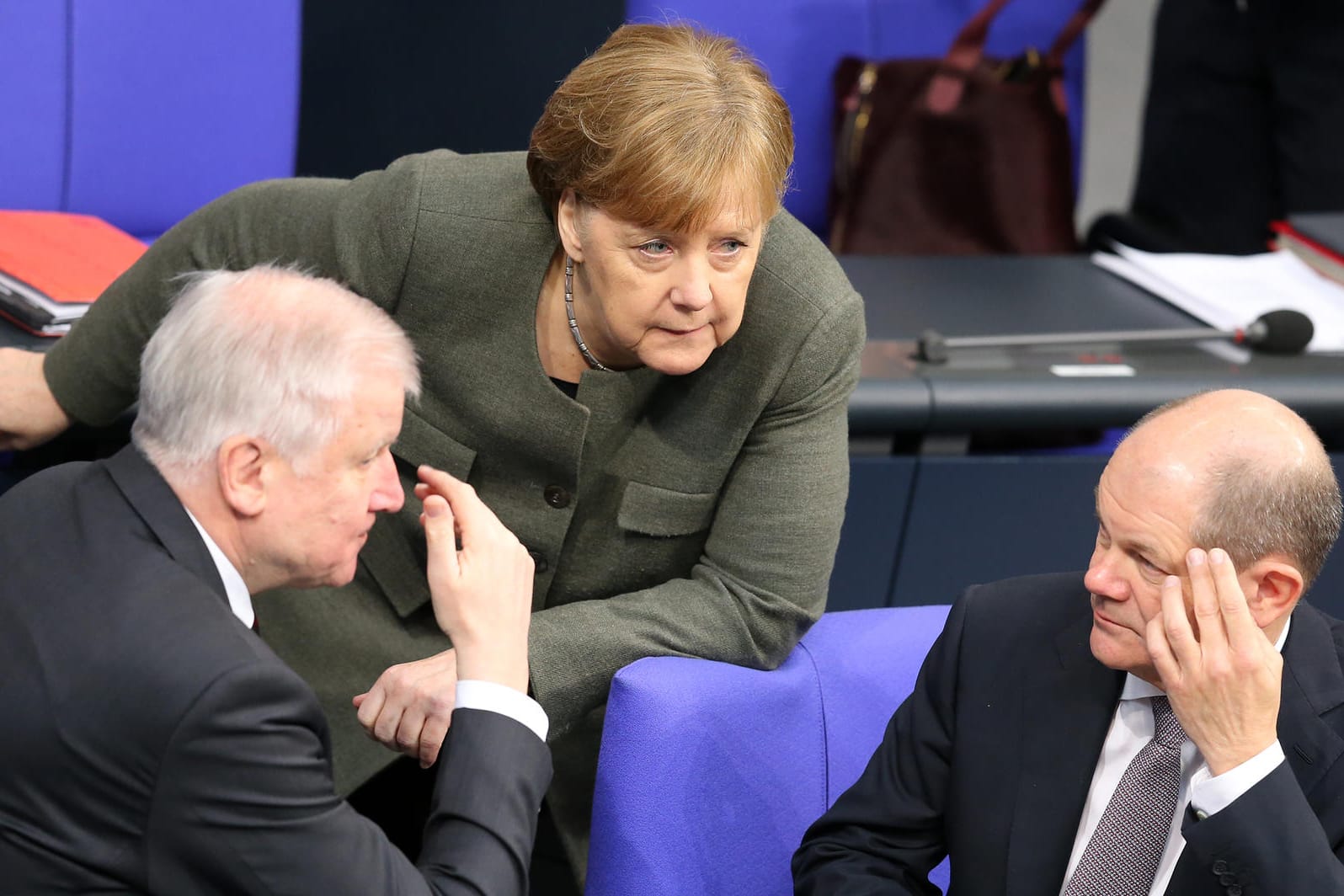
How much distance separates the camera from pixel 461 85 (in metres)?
3.35

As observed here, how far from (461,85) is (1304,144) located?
173 centimetres

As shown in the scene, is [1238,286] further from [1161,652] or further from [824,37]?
[1161,652]

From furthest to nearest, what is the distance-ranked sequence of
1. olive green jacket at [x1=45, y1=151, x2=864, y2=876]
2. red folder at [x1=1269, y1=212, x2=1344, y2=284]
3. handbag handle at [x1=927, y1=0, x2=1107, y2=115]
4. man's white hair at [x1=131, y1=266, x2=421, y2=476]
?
handbag handle at [x1=927, y1=0, x2=1107, y2=115] < red folder at [x1=1269, y1=212, x2=1344, y2=284] < olive green jacket at [x1=45, y1=151, x2=864, y2=876] < man's white hair at [x1=131, y1=266, x2=421, y2=476]

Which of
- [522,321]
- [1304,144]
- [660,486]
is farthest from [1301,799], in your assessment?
[1304,144]

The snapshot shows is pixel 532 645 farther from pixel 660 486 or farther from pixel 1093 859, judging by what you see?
pixel 1093 859

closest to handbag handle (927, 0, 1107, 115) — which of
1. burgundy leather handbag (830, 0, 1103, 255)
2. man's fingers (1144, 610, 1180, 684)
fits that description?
burgundy leather handbag (830, 0, 1103, 255)

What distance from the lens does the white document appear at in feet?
8.97

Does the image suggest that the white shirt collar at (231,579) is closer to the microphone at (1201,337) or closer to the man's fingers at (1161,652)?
the man's fingers at (1161,652)

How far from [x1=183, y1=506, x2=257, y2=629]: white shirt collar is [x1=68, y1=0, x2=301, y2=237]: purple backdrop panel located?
1539 mm

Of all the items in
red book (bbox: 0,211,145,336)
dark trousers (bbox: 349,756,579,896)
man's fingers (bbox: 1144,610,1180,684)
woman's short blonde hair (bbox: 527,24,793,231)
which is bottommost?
dark trousers (bbox: 349,756,579,896)

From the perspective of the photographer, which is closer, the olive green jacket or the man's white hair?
the man's white hair

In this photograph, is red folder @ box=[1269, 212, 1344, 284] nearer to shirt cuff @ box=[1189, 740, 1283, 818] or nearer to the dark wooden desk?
the dark wooden desk

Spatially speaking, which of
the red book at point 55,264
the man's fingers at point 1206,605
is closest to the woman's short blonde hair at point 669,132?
the man's fingers at point 1206,605

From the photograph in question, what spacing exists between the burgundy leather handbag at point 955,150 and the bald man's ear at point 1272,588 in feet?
6.00
